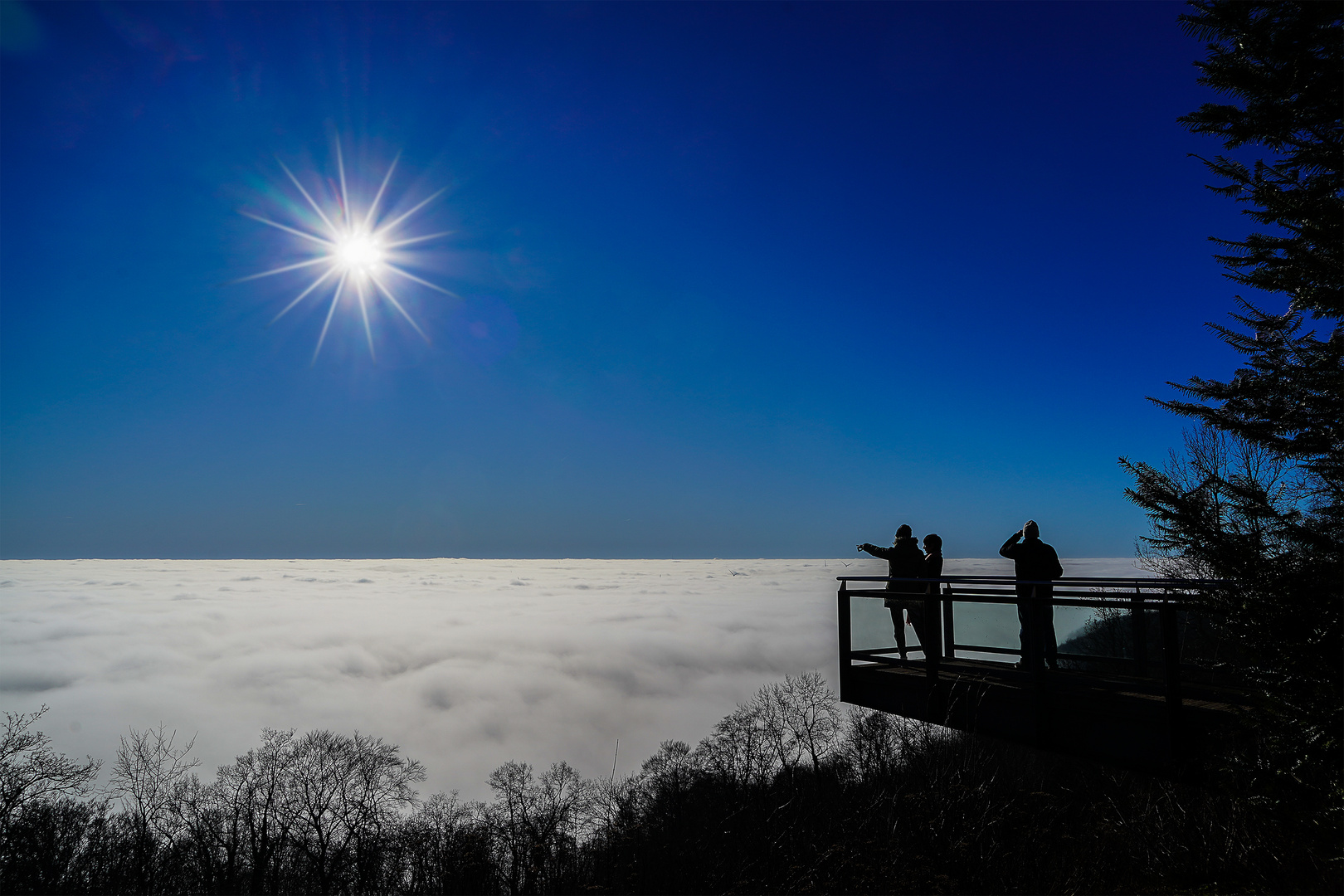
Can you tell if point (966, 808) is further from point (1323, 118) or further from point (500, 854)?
point (500, 854)

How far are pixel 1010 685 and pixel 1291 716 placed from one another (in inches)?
103

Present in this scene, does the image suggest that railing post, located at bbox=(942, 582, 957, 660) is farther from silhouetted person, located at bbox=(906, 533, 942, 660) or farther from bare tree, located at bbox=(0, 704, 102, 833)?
bare tree, located at bbox=(0, 704, 102, 833)

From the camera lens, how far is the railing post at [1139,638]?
6.49 metres

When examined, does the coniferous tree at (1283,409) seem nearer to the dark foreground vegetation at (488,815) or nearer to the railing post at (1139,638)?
the railing post at (1139,638)

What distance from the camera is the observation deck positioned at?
5.33 metres

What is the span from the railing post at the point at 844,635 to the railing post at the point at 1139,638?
282cm

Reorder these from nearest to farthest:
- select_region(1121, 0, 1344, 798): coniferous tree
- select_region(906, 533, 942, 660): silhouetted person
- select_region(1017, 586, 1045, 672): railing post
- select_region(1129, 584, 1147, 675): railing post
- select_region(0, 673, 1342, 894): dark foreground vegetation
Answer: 1. select_region(1121, 0, 1344, 798): coniferous tree
2. select_region(1017, 586, 1045, 672): railing post
3. select_region(1129, 584, 1147, 675): railing post
4. select_region(906, 533, 942, 660): silhouetted person
5. select_region(0, 673, 1342, 894): dark foreground vegetation

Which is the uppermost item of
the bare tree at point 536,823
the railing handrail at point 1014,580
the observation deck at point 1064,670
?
the railing handrail at point 1014,580

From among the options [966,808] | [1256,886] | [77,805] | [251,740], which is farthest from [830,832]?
[251,740]

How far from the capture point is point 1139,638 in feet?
21.8

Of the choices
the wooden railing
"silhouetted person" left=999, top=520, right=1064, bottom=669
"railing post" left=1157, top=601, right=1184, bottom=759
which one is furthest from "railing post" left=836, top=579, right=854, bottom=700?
"railing post" left=1157, top=601, right=1184, bottom=759

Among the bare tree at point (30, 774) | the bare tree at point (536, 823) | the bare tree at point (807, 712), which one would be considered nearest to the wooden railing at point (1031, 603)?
the bare tree at point (807, 712)

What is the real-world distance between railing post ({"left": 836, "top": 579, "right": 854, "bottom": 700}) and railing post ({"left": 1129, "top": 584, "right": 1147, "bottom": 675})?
282 centimetres

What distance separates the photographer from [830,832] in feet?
129
